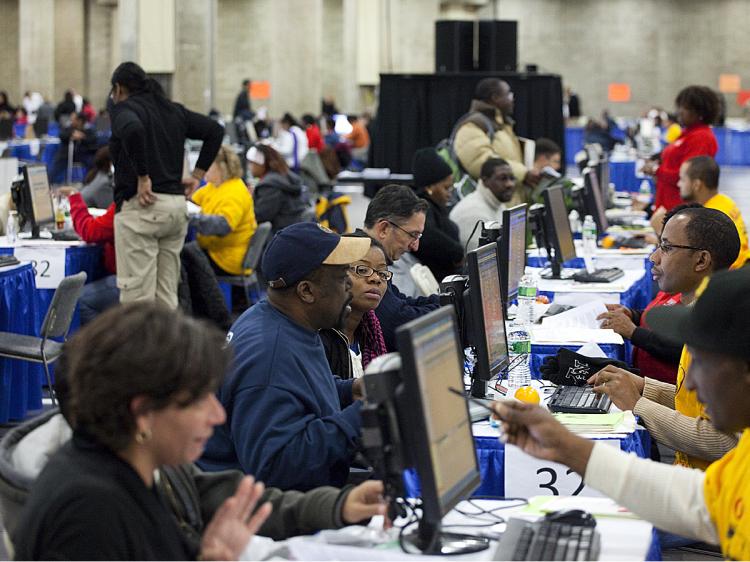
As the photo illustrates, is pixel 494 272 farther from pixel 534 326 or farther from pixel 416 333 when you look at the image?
pixel 416 333

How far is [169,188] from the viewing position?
7555 millimetres

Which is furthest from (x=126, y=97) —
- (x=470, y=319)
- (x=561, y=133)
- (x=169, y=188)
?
(x=561, y=133)

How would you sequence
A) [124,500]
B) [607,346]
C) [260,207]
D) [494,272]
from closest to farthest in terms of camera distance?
1. [124,500]
2. [494,272]
3. [607,346]
4. [260,207]

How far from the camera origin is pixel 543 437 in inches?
96.8

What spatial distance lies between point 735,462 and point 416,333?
2.11 feet

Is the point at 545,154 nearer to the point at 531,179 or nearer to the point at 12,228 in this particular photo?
the point at 531,179

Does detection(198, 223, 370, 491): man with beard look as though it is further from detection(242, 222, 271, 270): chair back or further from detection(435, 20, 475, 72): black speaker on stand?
detection(435, 20, 475, 72): black speaker on stand

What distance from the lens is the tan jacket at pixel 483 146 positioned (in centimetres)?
890

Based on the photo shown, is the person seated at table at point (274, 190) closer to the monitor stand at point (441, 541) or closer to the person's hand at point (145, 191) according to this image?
the person's hand at point (145, 191)

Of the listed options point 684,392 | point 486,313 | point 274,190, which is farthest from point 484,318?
point 274,190

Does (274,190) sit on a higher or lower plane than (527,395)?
higher

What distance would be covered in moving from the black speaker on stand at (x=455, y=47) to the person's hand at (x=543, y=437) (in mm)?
13204

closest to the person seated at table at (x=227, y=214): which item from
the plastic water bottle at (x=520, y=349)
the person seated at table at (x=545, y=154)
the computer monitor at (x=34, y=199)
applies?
the computer monitor at (x=34, y=199)

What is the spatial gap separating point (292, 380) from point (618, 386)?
1.32 metres
